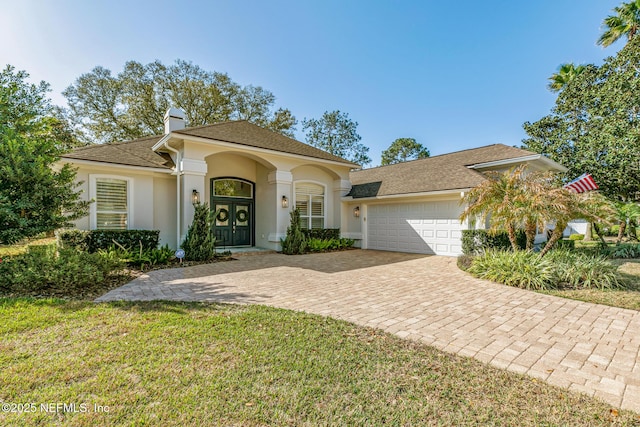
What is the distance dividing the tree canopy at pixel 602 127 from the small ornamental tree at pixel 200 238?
17802 millimetres

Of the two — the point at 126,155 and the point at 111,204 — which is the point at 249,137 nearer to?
the point at 126,155

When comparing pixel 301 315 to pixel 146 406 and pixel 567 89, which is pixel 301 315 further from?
pixel 567 89

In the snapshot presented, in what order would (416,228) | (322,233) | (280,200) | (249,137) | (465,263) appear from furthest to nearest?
(322,233) < (416,228) < (280,200) < (249,137) < (465,263)

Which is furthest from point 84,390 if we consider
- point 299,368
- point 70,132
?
point 70,132

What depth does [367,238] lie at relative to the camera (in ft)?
47.2

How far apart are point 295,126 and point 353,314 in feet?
84.1

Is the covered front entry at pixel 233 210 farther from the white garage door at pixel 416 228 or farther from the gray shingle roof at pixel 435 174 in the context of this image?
the white garage door at pixel 416 228

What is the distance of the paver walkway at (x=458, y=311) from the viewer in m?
3.15

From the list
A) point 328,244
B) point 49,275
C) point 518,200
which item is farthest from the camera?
point 328,244

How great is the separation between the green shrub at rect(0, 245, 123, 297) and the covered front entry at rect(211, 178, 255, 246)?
613 cm

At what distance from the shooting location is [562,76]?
1878 cm

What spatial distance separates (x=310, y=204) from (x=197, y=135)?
19.1 ft

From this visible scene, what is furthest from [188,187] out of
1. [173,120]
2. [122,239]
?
[173,120]

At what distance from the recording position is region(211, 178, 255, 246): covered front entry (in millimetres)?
12578
